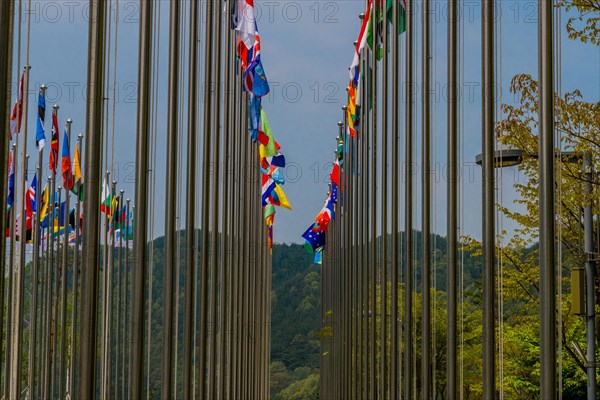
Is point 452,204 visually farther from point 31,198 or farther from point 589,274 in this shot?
point 31,198

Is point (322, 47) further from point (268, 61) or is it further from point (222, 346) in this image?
point (222, 346)

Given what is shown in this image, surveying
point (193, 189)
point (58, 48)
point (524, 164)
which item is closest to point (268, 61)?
point (58, 48)

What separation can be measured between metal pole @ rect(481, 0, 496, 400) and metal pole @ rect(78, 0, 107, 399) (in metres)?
4.04

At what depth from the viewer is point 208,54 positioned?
16.5 m

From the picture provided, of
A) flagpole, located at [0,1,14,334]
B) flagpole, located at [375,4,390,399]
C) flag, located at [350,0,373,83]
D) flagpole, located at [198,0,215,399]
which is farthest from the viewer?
flag, located at [350,0,373,83]

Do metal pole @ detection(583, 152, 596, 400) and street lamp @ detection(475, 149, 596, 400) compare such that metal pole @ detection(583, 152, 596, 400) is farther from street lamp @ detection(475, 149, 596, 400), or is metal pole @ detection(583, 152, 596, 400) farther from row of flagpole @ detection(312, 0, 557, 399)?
row of flagpole @ detection(312, 0, 557, 399)

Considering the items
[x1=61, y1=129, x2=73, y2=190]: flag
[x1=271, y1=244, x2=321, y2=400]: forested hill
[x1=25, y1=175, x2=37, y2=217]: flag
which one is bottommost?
[x1=271, y1=244, x2=321, y2=400]: forested hill

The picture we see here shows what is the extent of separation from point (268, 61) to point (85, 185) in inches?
4070

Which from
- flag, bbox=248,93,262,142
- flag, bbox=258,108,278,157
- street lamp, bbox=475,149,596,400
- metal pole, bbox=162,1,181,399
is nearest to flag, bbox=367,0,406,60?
street lamp, bbox=475,149,596,400

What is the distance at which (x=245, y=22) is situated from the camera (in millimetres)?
20875

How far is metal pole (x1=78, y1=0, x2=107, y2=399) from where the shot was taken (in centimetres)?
948

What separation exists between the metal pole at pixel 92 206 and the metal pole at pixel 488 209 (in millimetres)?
4036

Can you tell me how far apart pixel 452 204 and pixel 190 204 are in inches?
140

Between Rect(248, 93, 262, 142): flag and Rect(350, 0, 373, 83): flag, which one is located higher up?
Rect(350, 0, 373, 83): flag
